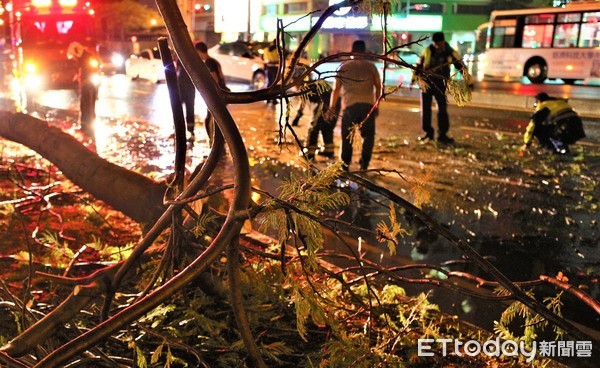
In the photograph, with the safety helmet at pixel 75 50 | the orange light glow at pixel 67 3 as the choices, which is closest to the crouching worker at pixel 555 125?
the safety helmet at pixel 75 50

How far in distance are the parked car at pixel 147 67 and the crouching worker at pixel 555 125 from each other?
16.6 meters

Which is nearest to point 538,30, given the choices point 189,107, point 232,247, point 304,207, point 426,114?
point 426,114

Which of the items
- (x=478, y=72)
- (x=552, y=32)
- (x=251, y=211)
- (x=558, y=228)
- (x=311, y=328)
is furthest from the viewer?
(x=478, y=72)

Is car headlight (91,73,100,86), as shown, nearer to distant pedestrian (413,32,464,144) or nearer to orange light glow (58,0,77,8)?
orange light glow (58,0,77,8)

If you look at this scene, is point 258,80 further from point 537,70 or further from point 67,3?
point 537,70

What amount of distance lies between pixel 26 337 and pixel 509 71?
2468 cm

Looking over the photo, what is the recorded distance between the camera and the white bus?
20594 mm

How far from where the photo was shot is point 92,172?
411cm

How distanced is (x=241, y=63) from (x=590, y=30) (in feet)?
40.1

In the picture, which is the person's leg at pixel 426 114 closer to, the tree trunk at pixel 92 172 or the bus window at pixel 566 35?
the tree trunk at pixel 92 172

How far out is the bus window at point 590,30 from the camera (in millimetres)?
20047

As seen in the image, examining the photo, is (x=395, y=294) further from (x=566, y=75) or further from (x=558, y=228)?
(x=566, y=75)

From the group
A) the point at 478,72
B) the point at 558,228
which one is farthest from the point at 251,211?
the point at 478,72

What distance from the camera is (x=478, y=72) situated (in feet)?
100
